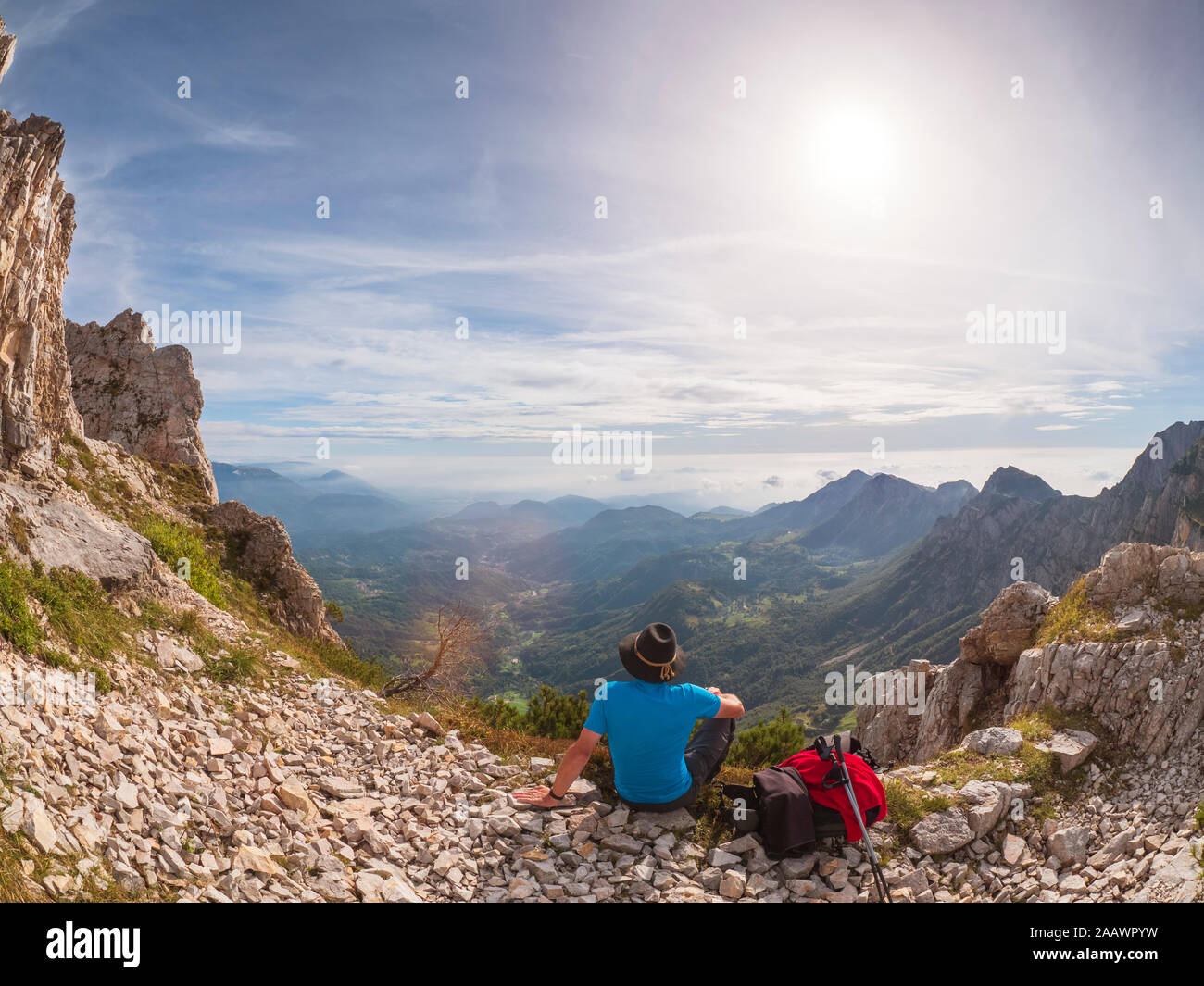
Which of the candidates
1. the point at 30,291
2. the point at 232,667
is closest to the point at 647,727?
the point at 232,667

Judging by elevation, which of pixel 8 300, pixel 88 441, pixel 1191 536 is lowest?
pixel 1191 536

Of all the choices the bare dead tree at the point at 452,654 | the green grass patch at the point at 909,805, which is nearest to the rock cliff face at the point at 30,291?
the bare dead tree at the point at 452,654

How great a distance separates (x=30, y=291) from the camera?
13.5 m

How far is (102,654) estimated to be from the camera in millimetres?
9227

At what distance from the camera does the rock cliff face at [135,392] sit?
2955 centimetres

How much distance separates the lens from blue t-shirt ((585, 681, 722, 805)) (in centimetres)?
820

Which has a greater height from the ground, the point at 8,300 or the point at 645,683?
the point at 8,300

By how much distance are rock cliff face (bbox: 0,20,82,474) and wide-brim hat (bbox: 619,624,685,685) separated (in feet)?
43.4

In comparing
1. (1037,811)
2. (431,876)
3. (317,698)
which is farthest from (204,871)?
(1037,811)

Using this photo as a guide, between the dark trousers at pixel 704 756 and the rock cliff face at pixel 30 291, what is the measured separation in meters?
14.3

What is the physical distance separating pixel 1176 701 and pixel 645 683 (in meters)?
10.8

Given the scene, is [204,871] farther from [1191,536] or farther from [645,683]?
[1191,536]
